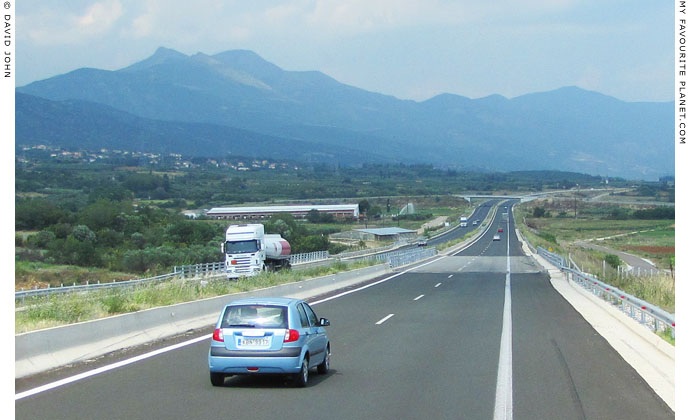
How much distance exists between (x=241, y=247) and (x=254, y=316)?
35273mm

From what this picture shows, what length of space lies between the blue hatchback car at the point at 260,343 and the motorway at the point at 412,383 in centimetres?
36

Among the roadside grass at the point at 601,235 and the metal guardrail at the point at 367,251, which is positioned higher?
the roadside grass at the point at 601,235

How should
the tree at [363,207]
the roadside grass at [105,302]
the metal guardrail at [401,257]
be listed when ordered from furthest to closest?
the tree at [363,207]
the metal guardrail at [401,257]
the roadside grass at [105,302]

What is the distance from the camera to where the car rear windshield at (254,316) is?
12141 millimetres

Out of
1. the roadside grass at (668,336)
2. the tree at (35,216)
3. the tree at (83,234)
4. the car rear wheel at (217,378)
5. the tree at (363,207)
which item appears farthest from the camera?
the tree at (363,207)

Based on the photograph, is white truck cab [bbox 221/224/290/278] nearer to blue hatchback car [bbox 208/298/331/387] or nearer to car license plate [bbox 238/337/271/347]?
blue hatchback car [bbox 208/298/331/387]

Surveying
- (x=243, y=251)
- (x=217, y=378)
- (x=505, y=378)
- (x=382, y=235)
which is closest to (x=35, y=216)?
(x=382, y=235)

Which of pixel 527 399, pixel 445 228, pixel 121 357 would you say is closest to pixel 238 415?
pixel 527 399

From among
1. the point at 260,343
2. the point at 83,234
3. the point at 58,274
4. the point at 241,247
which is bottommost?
the point at 58,274

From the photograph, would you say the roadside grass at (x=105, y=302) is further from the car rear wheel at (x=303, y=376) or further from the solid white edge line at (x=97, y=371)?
the car rear wheel at (x=303, y=376)

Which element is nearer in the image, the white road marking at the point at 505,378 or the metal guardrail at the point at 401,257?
the white road marking at the point at 505,378

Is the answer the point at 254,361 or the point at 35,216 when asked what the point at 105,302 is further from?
the point at 35,216

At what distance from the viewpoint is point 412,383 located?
12625 mm

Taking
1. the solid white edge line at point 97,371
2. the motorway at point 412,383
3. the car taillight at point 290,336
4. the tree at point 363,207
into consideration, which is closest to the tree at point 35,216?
the tree at point 363,207
